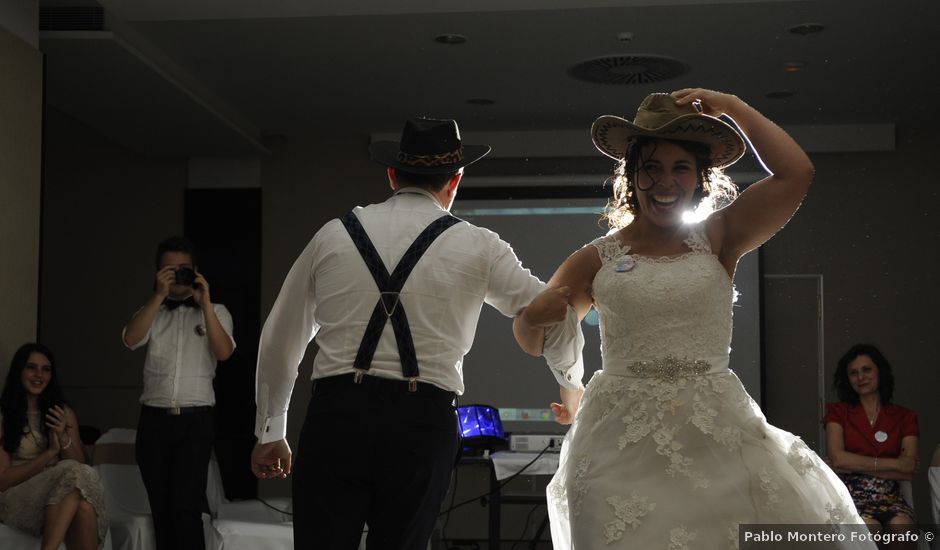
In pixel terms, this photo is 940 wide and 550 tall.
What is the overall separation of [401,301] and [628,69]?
14.9 ft

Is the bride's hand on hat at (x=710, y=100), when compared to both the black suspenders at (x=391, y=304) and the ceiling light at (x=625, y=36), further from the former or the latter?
the ceiling light at (x=625, y=36)

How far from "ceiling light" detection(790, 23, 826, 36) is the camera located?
342 centimetres

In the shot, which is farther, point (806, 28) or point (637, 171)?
point (806, 28)

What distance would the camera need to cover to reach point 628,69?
22.2 ft

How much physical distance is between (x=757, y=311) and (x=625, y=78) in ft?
7.16

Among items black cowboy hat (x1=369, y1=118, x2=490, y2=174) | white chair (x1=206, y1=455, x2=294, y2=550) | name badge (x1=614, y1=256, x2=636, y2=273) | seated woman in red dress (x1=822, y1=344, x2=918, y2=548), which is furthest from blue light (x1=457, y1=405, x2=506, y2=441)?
name badge (x1=614, y1=256, x2=636, y2=273)

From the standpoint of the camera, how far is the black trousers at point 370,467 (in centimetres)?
250

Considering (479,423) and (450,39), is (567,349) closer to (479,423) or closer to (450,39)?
(479,423)

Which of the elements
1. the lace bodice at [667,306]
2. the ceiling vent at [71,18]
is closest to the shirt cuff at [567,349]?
the lace bodice at [667,306]

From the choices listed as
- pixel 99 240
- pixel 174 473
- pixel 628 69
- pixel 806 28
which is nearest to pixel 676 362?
pixel 174 473

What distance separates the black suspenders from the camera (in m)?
2.54

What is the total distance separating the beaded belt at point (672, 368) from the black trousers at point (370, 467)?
514 millimetres

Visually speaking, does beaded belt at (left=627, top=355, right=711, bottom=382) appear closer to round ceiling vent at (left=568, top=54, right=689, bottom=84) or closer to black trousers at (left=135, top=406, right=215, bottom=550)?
black trousers at (left=135, top=406, right=215, bottom=550)

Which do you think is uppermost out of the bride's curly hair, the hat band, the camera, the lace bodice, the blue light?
the hat band
